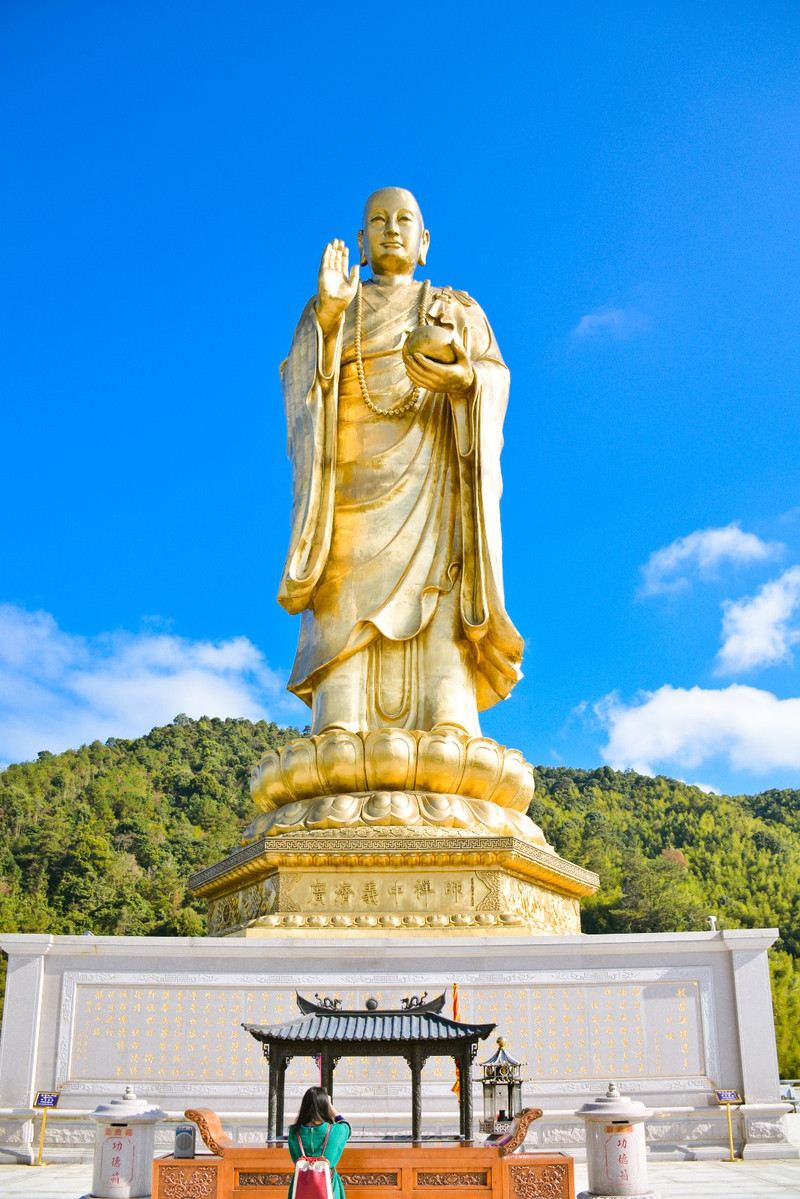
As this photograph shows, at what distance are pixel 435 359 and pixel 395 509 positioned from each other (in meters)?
1.17

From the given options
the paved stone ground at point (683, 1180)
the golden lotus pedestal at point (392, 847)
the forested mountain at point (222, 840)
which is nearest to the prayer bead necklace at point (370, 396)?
the golden lotus pedestal at point (392, 847)

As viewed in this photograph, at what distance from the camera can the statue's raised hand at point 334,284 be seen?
844 centimetres

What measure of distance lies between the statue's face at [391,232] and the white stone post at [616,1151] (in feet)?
22.0

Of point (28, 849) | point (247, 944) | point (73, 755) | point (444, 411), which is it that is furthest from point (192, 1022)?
point (73, 755)

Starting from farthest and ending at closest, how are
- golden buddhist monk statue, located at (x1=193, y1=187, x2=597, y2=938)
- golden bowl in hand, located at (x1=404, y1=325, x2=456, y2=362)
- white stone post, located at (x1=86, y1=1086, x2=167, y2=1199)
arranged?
golden bowl in hand, located at (x1=404, y1=325, x2=456, y2=362) < golden buddhist monk statue, located at (x1=193, y1=187, x2=597, y2=938) < white stone post, located at (x1=86, y1=1086, x2=167, y2=1199)

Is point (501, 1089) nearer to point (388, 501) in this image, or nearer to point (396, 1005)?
point (396, 1005)

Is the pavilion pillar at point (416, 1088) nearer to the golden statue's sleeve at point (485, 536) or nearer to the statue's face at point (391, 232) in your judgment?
the golden statue's sleeve at point (485, 536)

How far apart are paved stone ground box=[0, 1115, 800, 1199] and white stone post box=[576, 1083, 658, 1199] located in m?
0.18

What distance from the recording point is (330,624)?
8.61m

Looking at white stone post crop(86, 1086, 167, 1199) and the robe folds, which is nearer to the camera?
white stone post crop(86, 1086, 167, 1199)

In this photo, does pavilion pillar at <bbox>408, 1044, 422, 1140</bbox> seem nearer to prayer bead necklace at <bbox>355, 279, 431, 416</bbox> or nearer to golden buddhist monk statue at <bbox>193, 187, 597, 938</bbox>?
golden buddhist monk statue at <bbox>193, 187, 597, 938</bbox>

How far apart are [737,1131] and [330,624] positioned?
419 centimetres

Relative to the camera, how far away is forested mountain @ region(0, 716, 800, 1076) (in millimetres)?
25438

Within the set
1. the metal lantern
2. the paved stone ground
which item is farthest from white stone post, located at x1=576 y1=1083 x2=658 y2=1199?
the metal lantern
